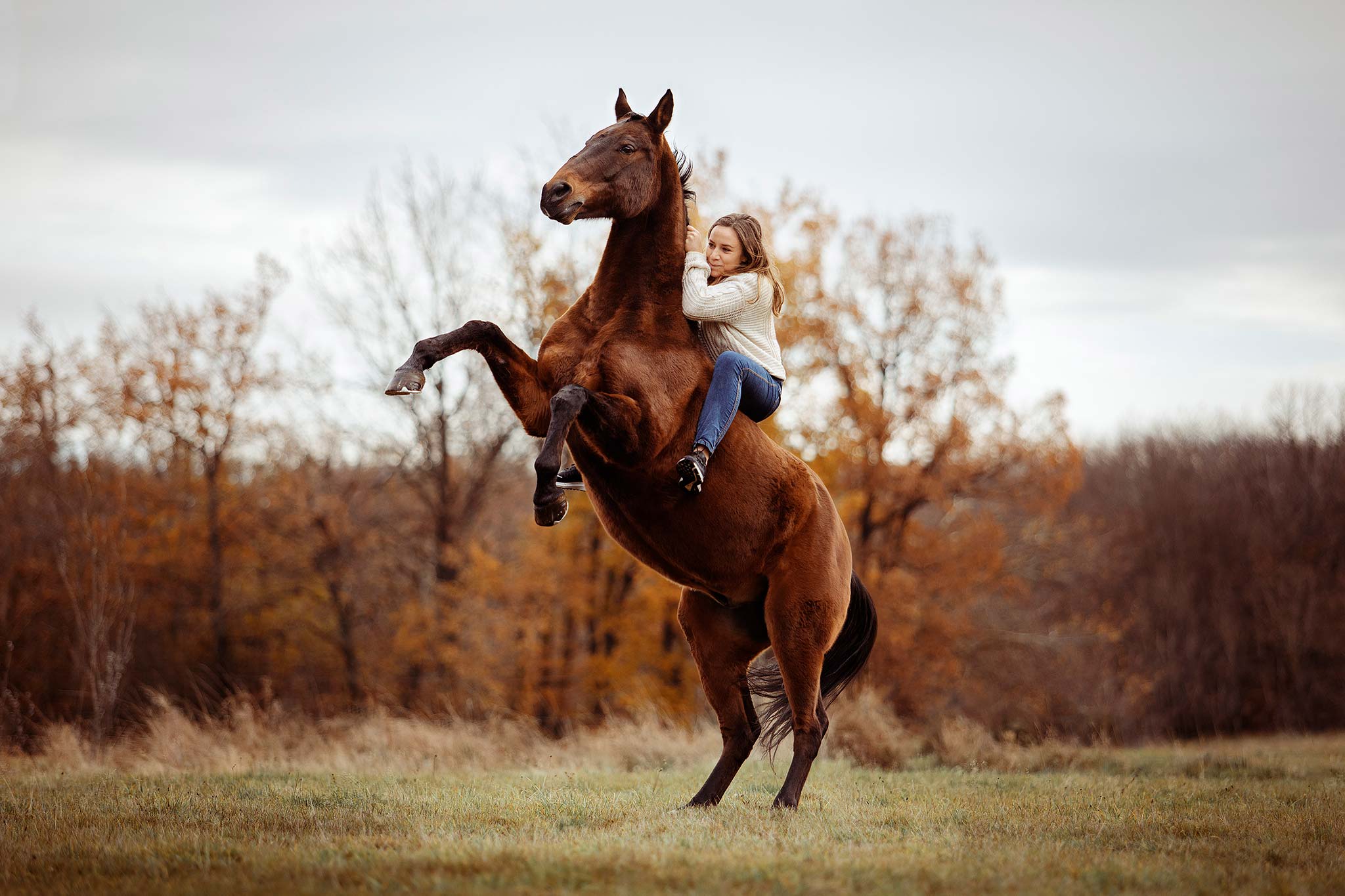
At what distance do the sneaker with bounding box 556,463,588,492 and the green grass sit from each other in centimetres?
172

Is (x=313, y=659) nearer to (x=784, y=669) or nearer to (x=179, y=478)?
(x=179, y=478)

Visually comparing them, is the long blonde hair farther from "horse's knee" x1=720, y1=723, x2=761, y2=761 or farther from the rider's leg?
"horse's knee" x1=720, y1=723, x2=761, y2=761

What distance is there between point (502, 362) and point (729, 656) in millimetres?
2252

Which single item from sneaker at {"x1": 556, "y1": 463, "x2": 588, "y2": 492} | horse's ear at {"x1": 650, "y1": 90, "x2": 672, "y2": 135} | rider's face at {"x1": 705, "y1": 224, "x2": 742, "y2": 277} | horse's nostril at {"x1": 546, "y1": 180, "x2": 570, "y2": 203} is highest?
horse's ear at {"x1": 650, "y1": 90, "x2": 672, "y2": 135}

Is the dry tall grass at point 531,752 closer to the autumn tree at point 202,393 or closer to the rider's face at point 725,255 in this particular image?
the rider's face at point 725,255

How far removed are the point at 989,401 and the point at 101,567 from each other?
19497 millimetres

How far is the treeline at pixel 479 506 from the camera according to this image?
78.8 ft

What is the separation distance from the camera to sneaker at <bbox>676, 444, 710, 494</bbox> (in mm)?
5027

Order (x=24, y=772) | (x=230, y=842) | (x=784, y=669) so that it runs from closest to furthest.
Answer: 1. (x=230, y=842)
2. (x=784, y=669)
3. (x=24, y=772)

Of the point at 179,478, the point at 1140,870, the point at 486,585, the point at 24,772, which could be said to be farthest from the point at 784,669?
the point at 179,478

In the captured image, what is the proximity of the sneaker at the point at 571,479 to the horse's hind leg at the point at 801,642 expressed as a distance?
47.0 inches

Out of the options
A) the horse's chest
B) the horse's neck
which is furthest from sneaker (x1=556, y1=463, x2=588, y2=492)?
the horse's neck

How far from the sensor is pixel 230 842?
432cm

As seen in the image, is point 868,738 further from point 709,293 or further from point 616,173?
point 616,173
